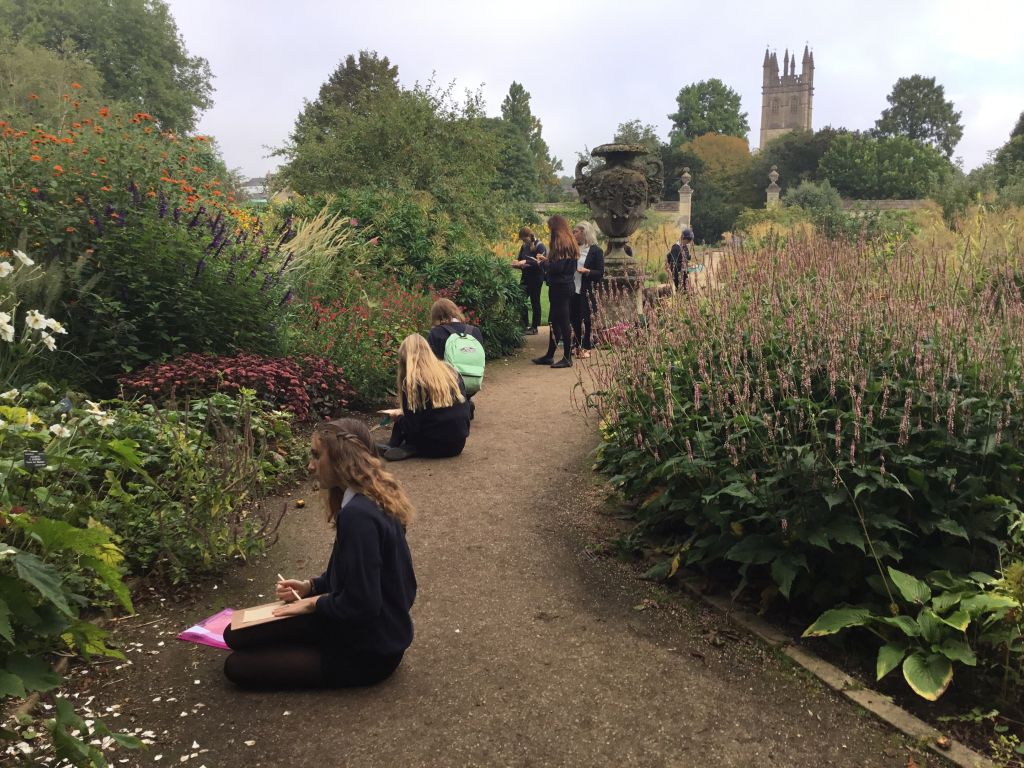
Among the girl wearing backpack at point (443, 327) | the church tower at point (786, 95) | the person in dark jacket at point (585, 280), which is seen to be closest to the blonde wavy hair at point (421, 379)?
the girl wearing backpack at point (443, 327)

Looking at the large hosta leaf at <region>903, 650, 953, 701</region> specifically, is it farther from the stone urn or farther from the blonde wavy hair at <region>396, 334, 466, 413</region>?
the stone urn

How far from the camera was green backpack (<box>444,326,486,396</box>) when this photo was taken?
23.1ft

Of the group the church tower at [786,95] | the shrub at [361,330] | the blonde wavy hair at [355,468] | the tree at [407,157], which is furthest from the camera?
the church tower at [786,95]

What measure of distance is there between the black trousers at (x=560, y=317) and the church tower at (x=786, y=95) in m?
109

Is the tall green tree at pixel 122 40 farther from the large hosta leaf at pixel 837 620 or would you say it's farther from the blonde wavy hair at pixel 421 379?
the large hosta leaf at pixel 837 620

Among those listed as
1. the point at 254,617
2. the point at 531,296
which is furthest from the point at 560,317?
the point at 254,617

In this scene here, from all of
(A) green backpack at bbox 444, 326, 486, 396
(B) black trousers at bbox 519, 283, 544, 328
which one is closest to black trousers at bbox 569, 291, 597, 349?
(B) black trousers at bbox 519, 283, 544, 328

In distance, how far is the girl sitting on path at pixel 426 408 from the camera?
6188mm

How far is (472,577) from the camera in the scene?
438 centimetres

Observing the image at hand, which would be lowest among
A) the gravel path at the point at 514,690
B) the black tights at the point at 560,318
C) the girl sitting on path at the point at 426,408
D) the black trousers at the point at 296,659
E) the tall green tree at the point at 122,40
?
the gravel path at the point at 514,690

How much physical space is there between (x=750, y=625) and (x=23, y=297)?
18.3ft

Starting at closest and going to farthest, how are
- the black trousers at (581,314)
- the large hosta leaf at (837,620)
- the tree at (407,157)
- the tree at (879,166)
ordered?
1. the large hosta leaf at (837,620)
2. the black trousers at (581,314)
3. the tree at (407,157)
4. the tree at (879,166)

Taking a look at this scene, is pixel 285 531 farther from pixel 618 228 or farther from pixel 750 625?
pixel 618 228

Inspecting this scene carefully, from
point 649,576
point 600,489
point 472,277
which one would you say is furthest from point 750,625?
point 472,277
